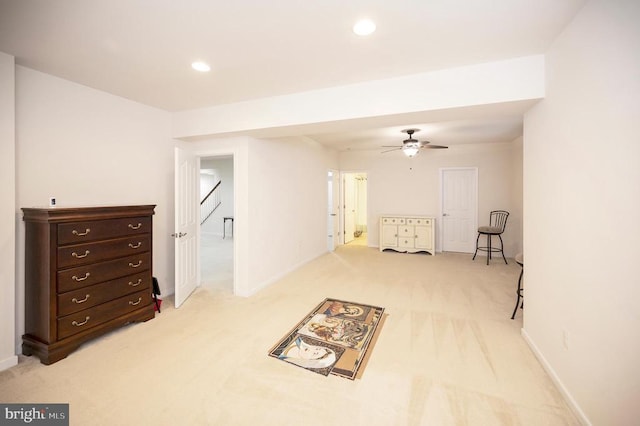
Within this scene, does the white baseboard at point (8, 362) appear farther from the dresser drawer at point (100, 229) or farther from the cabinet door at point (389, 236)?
the cabinet door at point (389, 236)

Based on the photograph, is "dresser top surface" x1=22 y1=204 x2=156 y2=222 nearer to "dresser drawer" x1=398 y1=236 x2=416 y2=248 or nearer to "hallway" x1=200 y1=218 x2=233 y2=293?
"hallway" x1=200 y1=218 x2=233 y2=293

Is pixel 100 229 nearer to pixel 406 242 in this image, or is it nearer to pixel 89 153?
pixel 89 153

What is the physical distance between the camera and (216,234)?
9.61 m

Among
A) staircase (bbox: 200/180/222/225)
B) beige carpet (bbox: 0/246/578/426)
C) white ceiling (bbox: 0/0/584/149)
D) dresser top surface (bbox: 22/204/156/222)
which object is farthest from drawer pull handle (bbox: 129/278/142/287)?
staircase (bbox: 200/180/222/225)

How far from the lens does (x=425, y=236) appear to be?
6.38 m

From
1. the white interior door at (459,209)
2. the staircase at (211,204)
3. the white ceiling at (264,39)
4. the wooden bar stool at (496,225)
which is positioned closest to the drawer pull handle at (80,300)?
the white ceiling at (264,39)

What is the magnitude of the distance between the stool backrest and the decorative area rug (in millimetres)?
4353

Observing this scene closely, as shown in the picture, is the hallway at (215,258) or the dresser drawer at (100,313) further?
the hallway at (215,258)

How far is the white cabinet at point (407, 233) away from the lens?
6.36 metres

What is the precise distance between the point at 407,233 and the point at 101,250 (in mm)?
5750

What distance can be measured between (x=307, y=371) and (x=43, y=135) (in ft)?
10.5

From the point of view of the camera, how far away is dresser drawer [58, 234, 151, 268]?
7.60ft

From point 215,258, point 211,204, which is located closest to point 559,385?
point 215,258

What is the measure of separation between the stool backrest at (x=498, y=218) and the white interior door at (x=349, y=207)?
136 inches
